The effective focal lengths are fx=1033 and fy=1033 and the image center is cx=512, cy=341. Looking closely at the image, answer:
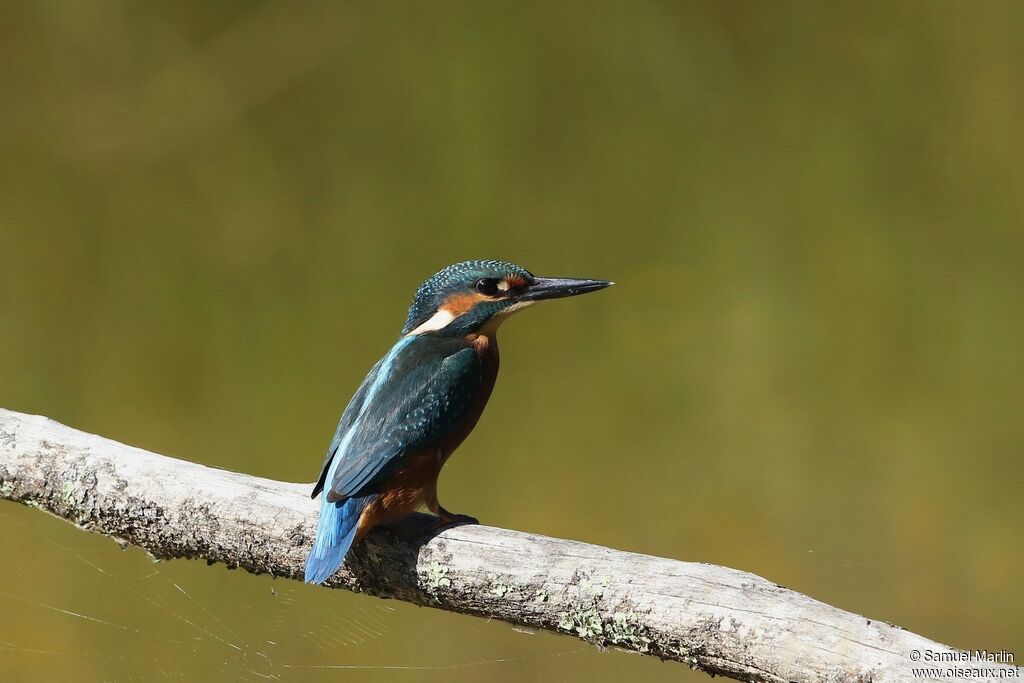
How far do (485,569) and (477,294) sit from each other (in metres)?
0.47

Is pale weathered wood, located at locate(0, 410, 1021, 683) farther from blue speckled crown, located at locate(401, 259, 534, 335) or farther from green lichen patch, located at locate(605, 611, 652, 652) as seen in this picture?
blue speckled crown, located at locate(401, 259, 534, 335)

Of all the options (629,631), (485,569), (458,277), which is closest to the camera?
(629,631)

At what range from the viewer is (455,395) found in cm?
153

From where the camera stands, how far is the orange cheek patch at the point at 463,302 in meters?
1.62

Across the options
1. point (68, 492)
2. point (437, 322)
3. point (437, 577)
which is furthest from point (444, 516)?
point (68, 492)

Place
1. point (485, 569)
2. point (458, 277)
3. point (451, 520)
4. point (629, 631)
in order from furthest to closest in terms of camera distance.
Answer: point (458, 277) < point (451, 520) < point (485, 569) < point (629, 631)

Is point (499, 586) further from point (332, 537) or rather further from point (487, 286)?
point (487, 286)

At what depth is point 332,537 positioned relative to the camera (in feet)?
4.39

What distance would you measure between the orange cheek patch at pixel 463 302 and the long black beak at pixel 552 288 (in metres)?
0.07

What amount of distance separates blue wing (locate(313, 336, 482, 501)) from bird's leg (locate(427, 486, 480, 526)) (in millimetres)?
87

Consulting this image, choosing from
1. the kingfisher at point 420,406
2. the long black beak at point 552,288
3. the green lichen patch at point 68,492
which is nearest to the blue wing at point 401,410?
the kingfisher at point 420,406

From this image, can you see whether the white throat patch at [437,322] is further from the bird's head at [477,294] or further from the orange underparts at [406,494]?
the orange underparts at [406,494]

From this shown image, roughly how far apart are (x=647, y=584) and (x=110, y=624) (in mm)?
1956

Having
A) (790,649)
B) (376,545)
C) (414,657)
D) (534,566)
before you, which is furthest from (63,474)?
(414,657)
